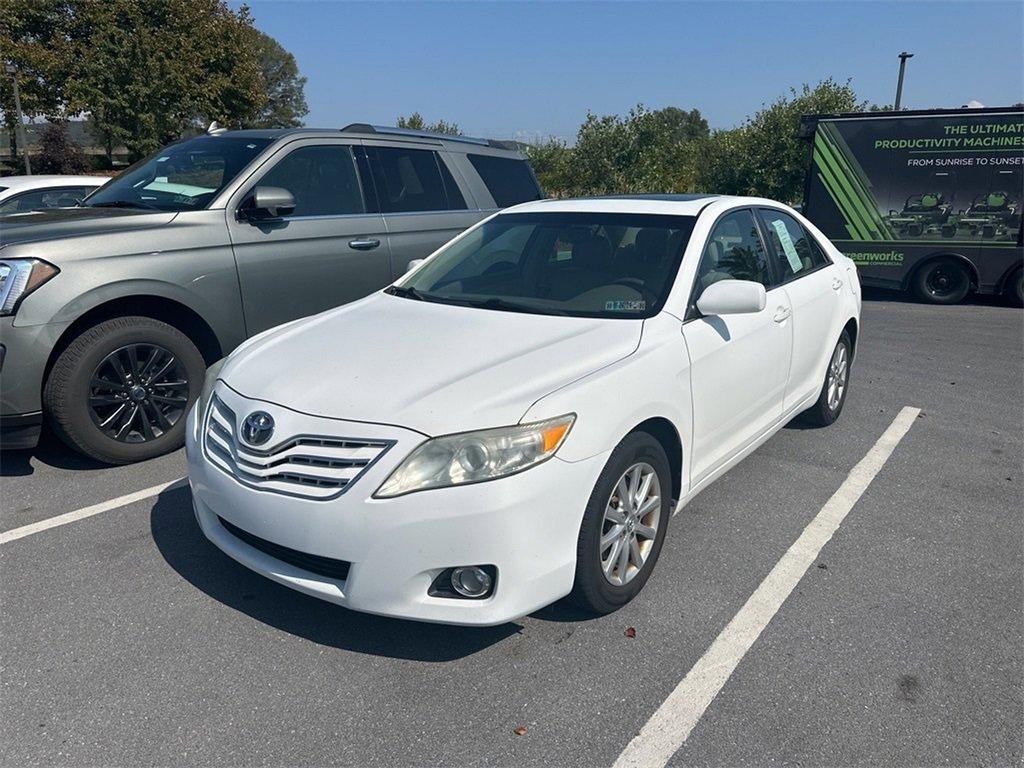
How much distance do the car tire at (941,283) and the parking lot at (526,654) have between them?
25.8 ft

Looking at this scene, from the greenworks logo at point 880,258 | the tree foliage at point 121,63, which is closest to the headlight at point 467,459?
the greenworks logo at point 880,258

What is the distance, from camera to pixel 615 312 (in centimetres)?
345

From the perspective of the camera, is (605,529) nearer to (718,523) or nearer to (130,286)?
(718,523)

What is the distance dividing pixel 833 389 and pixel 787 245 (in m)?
1.15

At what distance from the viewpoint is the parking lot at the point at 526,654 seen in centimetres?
238

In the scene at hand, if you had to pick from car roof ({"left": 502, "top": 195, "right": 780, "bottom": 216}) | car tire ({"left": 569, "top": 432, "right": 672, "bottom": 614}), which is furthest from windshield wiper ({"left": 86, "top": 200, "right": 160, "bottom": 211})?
car tire ({"left": 569, "top": 432, "right": 672, "bottom": 614})

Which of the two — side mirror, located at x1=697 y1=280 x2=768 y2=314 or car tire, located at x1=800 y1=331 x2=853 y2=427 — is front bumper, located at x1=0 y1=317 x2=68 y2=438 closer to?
side mirror, located at x1=697 y1=280 x2=768 y2=314

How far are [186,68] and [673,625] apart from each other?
1409 inches

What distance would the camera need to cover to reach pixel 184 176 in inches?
205

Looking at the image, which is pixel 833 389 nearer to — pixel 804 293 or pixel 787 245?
pixel 804 293

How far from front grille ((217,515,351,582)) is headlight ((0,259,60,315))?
1.97 meters

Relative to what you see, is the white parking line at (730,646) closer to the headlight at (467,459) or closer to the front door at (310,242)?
the headlight at (467,459)

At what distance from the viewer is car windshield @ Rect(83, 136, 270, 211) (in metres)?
5.00

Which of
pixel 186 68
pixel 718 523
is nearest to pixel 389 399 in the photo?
pixel 718 523
